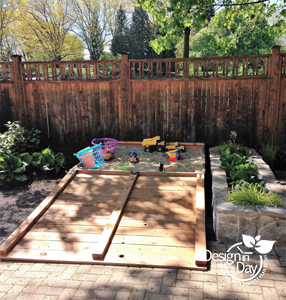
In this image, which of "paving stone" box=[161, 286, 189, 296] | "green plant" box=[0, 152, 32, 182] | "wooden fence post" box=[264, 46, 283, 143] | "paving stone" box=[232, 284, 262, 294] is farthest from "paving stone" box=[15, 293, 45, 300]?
"wooden fence post" box=[264, 46, 283, 143]

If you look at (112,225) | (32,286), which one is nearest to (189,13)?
(112,225)

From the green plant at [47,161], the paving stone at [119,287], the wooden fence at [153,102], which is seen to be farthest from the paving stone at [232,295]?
the wooden fence at [153,102]

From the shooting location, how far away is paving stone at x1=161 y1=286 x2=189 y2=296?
2.60 m

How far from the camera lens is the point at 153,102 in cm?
704

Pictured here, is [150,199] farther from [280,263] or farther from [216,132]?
[216,132]

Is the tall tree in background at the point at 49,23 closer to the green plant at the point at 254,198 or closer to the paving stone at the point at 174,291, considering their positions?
the green plant at the point at 254,198

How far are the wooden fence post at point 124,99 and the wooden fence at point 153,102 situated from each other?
2 centimetres

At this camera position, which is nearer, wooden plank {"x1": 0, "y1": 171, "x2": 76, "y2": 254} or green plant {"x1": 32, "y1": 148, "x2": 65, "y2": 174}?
wooden plank {"x1": 0, "y1": 171, "x2": 76, "y2": 254}

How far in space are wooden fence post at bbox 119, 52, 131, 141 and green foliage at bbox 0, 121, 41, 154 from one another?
208 cm

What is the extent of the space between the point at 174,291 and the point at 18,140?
17.2 ft

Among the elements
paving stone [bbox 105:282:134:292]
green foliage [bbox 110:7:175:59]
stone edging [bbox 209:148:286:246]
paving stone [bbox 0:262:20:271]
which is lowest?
paving stone [bbox 0:262:20:271]

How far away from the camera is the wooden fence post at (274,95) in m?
6.23

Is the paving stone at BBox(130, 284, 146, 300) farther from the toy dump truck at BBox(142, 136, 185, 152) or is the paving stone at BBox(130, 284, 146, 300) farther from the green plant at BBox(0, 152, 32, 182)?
the toy dump truck at BBox(142, 136, 185, 152)

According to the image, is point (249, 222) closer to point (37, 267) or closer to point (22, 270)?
point (37, 267)
